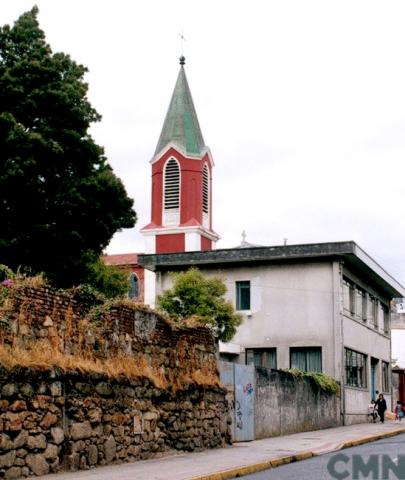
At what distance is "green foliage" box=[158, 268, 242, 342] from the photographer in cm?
3381

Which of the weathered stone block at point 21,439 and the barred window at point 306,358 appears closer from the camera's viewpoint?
the weathered stone block at point 21,439

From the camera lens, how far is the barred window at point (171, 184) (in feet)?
234

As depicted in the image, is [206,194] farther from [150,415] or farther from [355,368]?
[150,415]

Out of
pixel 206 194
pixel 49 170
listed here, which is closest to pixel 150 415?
pixel 49 170

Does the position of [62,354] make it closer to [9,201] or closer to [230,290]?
[9,201]

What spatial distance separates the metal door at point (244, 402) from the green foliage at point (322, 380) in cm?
534

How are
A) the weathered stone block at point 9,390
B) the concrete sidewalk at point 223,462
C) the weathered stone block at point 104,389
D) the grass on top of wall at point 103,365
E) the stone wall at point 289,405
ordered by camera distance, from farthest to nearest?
the stone wall at point 289,405, the weathered stone block at point 104,389, the concrete sidewalk at point 223,462, the grass on top of wall at point 103,365, the weathered stone block at point 9,390

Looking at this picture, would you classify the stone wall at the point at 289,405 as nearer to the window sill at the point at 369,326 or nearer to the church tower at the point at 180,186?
the window sill at the point at 369,326

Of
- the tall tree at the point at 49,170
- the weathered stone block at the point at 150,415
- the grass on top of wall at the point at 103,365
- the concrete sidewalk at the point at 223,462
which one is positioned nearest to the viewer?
the grass on top of wall at the point at 103,365

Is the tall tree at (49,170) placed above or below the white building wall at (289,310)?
above

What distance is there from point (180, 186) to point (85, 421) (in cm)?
5700

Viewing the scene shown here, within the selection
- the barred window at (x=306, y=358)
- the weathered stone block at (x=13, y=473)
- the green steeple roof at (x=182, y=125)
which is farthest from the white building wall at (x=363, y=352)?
the green steeple roof at (x=182, y=125)

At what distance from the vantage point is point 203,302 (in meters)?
33.6

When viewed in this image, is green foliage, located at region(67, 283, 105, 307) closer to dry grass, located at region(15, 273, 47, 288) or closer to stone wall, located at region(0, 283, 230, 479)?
stone wall, located at region(0, 283, 230, 479)
